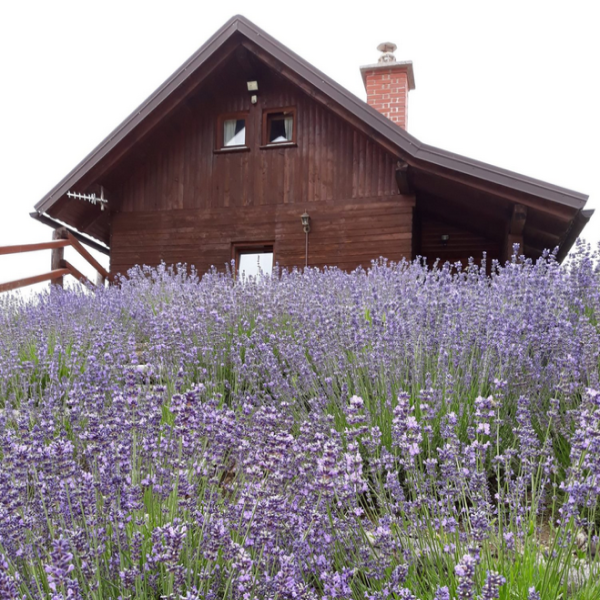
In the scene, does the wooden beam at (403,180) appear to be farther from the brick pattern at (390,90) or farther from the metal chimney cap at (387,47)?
the metal chimney cap at (387,47)

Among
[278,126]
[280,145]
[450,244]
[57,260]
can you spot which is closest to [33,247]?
[57,260]

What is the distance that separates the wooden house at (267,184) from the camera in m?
11.0

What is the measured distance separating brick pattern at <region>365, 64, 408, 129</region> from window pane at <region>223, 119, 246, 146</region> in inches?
135

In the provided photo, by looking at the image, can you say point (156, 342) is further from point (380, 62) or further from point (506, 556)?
point (380, 62)

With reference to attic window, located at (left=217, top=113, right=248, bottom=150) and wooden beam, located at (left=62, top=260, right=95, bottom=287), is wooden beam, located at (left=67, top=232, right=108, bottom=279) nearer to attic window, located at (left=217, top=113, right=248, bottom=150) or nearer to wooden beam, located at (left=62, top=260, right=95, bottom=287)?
wooden beam, located at (left=62, top=260, right=95, bottom=287)

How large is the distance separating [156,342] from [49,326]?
209 cm

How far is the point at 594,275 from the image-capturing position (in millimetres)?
4676

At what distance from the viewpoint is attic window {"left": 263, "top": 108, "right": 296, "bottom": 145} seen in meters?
12.2

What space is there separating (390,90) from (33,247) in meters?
8.43

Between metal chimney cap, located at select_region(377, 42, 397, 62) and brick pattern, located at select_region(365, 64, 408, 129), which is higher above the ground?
metal chimney cap, located at select_region(377, 42, 397, 62)

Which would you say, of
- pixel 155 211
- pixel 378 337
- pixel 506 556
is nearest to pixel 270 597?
pixel 506 556

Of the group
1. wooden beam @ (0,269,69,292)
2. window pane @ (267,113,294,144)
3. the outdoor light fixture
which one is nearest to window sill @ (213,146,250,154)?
window pane @ (267,113,294,144)

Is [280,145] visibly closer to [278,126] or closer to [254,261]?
[278,126]

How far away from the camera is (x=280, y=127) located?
40.8 feet
